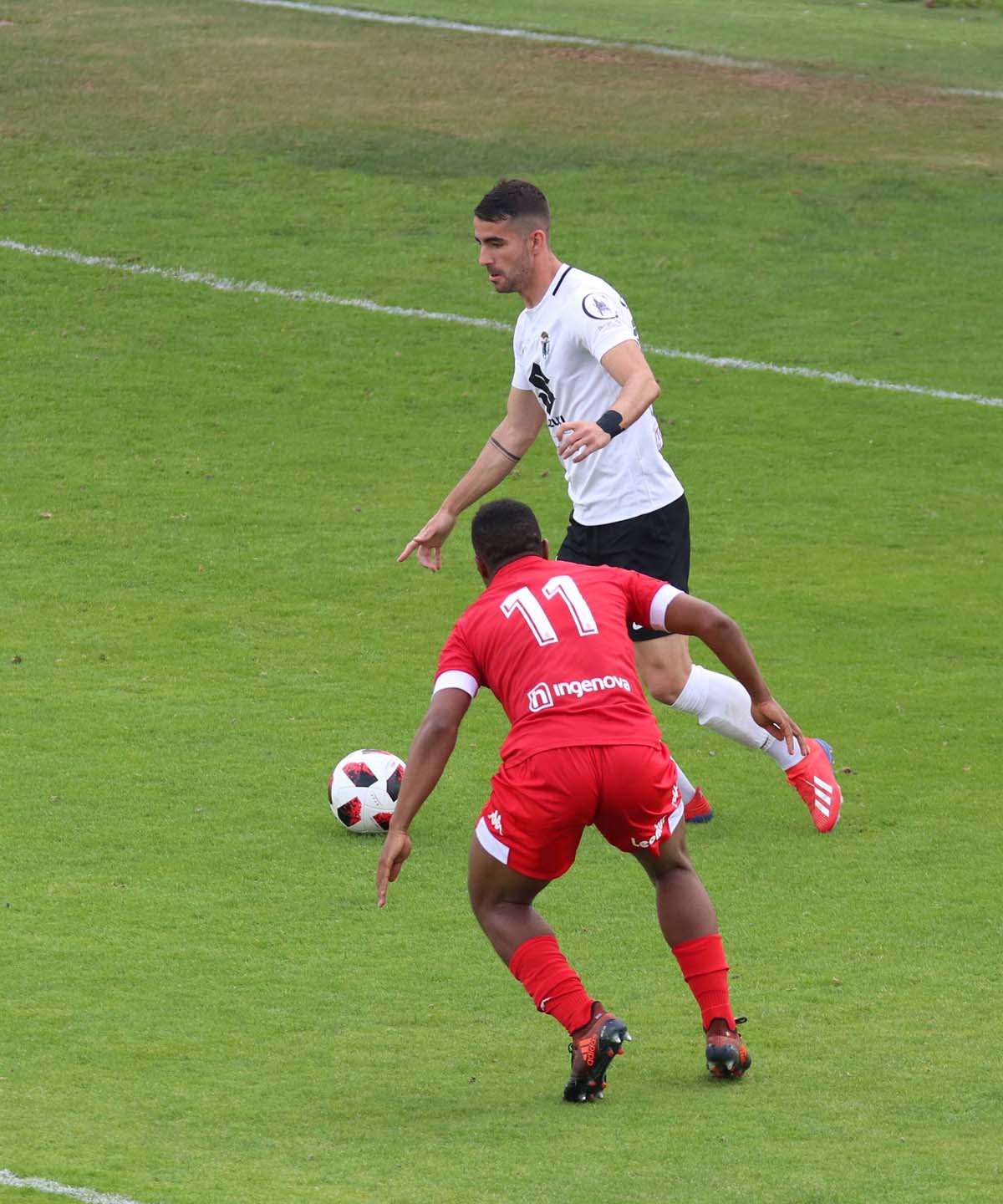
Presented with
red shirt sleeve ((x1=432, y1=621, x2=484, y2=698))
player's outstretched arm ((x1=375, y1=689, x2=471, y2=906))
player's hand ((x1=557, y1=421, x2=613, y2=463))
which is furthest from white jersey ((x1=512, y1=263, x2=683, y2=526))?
player's outstretched arm ((x1=375, y1=689, x2=471, y2=906))

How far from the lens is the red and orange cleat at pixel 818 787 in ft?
26.6

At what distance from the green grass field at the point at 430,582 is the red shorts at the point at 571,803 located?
73cm

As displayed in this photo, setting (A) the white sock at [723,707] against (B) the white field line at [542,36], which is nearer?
(A) the white sock at [723,707]

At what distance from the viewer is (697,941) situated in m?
5.80

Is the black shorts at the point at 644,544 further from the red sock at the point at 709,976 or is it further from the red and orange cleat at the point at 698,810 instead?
the red sock at the point at 709,976

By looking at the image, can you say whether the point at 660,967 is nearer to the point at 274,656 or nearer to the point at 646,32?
the point at 274,656

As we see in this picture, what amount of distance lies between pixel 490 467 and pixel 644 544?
0.74 m

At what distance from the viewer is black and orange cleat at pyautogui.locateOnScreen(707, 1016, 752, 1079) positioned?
5.66 metres

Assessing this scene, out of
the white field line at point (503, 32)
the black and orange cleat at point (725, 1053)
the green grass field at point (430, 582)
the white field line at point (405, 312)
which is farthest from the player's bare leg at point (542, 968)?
the white field line at point (503, 32)

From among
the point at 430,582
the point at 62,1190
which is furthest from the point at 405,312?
the point at 62,1190

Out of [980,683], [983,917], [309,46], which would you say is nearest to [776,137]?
[309,46]

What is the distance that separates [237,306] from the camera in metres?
18.4

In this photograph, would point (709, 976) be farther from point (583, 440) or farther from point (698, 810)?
point (698, 810)

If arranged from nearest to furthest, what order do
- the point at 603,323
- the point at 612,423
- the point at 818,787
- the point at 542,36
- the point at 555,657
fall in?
the point at 555,657 < the point at 612,423 < the point at 603,323 < the point at 818,787 < the point at 542,36
